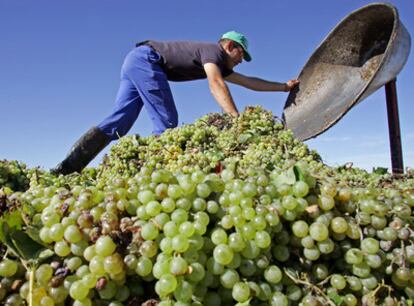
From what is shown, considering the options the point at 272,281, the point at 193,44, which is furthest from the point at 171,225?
the point at 193,44

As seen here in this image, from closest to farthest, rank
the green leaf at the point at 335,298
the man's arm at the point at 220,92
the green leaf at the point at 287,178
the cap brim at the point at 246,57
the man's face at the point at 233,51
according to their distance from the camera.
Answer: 1. the green leaf at the point at 335,298
2. the green leaf at the point at 287,178
3. the man's arm at the point at 220,92
4. the man's face at the point at 233,51
5. the cap brim at the point at 246,57

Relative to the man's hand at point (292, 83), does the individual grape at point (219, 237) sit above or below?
above

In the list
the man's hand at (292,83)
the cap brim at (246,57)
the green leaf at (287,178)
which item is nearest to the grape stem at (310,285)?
the green leaf at (287,178)

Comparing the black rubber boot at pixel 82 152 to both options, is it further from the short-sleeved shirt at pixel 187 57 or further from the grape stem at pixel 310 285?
the grape stem at pixel 310 285

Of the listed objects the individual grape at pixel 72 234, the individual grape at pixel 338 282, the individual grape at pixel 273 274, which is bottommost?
the individual grape at pixel 338 282

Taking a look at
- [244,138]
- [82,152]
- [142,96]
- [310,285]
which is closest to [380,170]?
[244,138]

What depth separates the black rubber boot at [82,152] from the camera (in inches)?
163

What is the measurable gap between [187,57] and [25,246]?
3.33 meters

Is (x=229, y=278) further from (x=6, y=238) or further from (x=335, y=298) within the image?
(x=6, y=238)

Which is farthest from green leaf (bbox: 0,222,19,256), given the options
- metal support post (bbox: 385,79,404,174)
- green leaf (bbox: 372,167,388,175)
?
metal support post (bbox: 385,79,404,174)

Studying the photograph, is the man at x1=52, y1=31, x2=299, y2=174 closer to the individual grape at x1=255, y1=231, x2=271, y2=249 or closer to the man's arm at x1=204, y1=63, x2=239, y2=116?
the man's arm at x1=204, y1=63, x2=239, y2=116

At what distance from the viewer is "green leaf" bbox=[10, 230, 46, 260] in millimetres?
844

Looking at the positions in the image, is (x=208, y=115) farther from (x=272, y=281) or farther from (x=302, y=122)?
(x=272, y=281)

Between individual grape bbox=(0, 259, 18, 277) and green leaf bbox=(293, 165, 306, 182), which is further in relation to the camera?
green leaf bbox=(293, 165, 306, 182)
